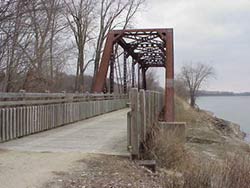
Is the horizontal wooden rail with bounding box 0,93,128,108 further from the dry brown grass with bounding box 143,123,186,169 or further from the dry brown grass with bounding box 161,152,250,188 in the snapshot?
the dry brown grass with bounding box 161,152,250,188

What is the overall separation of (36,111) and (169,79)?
49.9ft

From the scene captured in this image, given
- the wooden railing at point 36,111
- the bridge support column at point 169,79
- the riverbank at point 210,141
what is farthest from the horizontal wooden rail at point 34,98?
the bridge support column at point 169,79

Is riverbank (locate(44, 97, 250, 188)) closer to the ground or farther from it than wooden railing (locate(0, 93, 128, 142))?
closer to the ground

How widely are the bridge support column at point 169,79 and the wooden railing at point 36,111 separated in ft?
15.1

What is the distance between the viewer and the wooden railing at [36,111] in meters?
10.6

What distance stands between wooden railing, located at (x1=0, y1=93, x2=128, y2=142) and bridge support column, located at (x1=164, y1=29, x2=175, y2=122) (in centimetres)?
462

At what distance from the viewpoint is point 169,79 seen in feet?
87.5

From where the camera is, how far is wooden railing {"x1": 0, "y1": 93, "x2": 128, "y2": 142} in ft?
34.7

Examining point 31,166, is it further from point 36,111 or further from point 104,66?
point 104,66

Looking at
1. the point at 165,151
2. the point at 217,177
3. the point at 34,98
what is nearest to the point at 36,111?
the point at 34,98

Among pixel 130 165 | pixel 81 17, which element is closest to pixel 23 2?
pixel 130 165

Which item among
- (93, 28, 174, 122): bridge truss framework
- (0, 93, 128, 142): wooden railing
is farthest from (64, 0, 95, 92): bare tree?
(0, 93, 128, 142): wooden railing

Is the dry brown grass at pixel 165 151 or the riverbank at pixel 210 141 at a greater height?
the dry brown grass at pixel 165 151

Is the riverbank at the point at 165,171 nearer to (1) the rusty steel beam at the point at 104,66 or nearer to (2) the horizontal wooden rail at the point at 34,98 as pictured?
(2) the horizontal wooden rail at the point at 34,98
